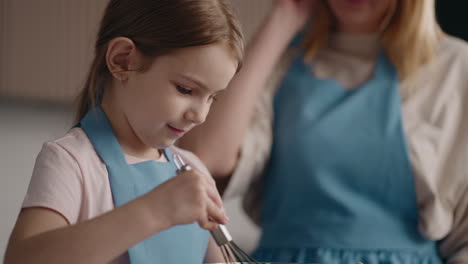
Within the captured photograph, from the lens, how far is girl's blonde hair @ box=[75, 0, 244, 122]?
0.48 metres

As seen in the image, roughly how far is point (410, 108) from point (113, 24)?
55 cm

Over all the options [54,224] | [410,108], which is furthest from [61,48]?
[54,224]

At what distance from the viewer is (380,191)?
87 cm

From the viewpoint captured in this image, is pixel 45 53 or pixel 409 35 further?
pixel 45 53

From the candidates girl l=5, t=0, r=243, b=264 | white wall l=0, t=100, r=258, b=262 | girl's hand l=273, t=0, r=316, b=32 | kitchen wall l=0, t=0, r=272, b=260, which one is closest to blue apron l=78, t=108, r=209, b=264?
girl l=5, t=0, r=243, b=264

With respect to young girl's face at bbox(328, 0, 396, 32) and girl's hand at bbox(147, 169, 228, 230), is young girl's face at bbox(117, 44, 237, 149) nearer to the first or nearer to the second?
girl's hand at bbox(147, 169, 228, 230)

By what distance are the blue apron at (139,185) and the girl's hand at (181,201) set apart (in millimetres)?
67

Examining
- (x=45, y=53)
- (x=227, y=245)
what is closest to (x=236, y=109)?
(x=227, y=245)

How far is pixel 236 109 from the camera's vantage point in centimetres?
88

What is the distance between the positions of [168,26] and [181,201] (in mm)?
150

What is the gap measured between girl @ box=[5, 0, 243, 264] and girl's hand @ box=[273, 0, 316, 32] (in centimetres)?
47

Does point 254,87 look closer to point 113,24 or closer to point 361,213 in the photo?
point 361,213

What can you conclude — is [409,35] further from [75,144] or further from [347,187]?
[75,144]

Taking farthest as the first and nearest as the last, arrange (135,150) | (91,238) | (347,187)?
(347,187)
(135,150)
(91,238)
